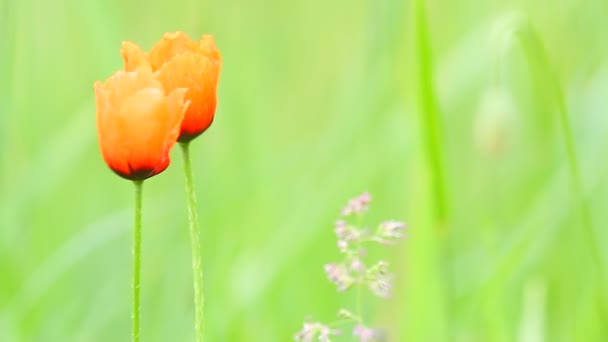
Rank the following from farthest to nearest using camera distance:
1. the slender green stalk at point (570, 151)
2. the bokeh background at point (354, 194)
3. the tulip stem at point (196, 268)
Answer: the bokeh background at point (354, 194)
the slender green stalk at point (570, 151)
the tulip stem at point (196, 268)

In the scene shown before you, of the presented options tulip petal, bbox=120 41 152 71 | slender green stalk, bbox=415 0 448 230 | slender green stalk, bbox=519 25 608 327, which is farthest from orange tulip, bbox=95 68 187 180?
slender green stalk, bbox=519 25 608 327

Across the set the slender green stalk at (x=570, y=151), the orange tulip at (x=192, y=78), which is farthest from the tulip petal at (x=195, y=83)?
the slender green stalk at (x=570, y=151)

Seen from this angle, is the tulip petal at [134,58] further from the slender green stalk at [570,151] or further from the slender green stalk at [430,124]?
the slender green stalk at [570,151]

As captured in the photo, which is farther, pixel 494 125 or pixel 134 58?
pixel 494 125

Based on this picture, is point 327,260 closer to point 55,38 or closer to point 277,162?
point 277,162

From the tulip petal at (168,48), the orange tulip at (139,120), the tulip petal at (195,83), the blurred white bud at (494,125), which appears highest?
the blurred white bud at (494,125)

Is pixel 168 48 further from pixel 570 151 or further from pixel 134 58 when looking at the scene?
pixel 570 151

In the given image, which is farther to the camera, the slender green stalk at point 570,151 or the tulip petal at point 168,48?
the slender green stalk at point 570,151

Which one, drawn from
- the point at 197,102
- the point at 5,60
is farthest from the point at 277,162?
the point at 197,102

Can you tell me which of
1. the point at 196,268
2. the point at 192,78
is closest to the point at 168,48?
the point at 192,78
